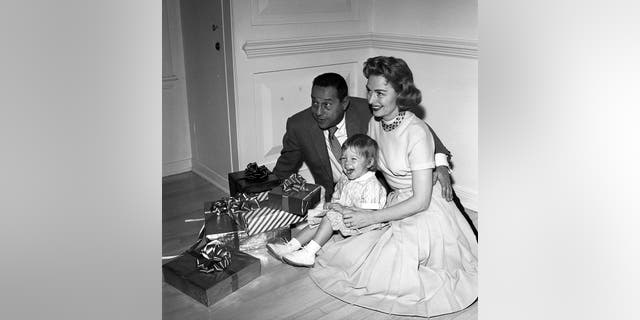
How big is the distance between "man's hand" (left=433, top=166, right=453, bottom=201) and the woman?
25 millimetres

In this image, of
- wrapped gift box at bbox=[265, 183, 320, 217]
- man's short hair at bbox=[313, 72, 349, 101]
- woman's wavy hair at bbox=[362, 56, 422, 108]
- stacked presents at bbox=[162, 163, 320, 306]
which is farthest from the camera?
man's short hair at bbox=[313, 72, 349, 101]

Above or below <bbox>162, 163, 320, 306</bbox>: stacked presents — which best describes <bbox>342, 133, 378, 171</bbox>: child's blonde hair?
above

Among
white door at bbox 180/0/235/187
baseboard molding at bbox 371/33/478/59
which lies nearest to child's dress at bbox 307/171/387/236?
baseboard molding at bbox 371/33/478/59

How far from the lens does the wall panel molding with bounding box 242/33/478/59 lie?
3182 mm

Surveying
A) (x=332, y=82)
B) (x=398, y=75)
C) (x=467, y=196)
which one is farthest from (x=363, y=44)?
(x=398, y=75)

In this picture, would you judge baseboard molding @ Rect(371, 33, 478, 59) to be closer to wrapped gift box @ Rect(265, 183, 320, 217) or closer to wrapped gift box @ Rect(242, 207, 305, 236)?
wrapped gift box @ Rect(265, 183, 320, 217)

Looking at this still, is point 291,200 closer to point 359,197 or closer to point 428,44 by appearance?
point 359,197

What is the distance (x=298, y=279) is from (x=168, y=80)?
176 centimetres

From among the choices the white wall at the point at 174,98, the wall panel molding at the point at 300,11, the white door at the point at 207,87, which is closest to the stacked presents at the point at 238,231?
the white door at the point at 207,87

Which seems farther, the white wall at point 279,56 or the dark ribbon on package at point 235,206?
the white wall at point 279,56

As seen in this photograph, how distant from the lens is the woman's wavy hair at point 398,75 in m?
2.61

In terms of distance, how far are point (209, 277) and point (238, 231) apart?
41 cm

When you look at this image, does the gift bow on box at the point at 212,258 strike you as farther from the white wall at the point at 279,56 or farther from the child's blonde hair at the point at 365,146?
the white wall at the point at 279,56

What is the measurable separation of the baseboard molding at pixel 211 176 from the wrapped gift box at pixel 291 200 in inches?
32.4
